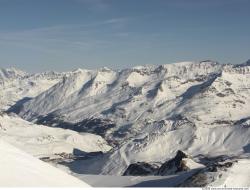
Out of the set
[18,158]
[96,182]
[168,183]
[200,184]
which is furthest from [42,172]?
[96,182]

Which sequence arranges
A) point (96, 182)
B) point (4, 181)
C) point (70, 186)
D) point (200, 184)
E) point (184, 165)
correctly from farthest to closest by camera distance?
point (184, 165), point (96, 182), point (200, 184), point (70, 186), point (4, 181)

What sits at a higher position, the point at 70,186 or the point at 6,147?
the point at 6,147

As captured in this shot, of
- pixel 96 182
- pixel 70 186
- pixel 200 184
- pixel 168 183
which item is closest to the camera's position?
pixel 70 186

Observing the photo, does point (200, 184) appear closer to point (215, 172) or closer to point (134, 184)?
point (215, 172)

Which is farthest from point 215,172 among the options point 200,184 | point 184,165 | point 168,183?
point 184,165

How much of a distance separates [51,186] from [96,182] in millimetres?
111883

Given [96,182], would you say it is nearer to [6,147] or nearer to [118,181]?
[118,181]

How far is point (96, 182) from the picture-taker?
130625mm

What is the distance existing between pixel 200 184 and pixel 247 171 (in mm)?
10306

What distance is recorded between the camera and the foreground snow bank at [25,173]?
19938 millimetres

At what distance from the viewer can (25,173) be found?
20.8 metres

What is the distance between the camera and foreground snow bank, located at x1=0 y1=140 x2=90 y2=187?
19.9 meters

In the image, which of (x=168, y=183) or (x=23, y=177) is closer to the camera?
(x=23, y=177)

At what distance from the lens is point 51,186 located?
20.3 meters
